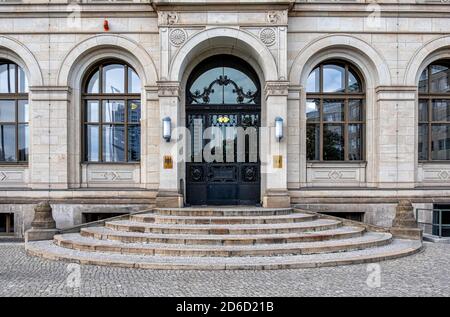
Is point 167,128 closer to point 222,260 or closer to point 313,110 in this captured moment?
point 313,110

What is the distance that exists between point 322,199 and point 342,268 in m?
5.64

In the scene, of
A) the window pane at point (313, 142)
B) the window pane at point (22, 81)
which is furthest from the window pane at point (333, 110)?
the window pane at point (22, 81)

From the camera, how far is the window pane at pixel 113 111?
1479 cm

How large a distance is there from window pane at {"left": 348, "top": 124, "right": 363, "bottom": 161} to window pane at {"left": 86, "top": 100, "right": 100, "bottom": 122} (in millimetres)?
9494

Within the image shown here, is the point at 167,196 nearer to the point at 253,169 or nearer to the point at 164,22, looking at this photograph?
the point at 253,169

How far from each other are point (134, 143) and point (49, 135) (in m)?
2.98

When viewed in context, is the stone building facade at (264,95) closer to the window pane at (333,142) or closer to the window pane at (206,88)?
the window pane at (333,142)

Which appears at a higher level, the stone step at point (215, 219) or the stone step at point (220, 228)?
the stone step at point (215, 219)

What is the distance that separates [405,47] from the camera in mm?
14297

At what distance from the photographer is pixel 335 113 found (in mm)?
14852

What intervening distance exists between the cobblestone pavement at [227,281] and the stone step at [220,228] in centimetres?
243

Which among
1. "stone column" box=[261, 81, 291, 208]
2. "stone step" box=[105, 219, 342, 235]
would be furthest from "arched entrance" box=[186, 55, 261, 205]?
"stone step" box=[105, 219, 342, 235]

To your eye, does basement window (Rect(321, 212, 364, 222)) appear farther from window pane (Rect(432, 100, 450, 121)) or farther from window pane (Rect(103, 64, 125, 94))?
window pane (Rect(103, 64, 125, 94))

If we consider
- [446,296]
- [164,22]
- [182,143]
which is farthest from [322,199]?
[164,22]
